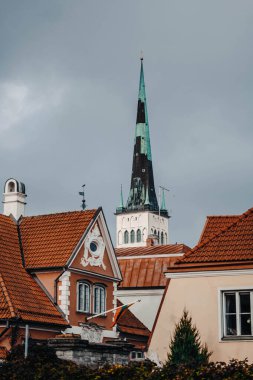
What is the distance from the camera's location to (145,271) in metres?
50.7

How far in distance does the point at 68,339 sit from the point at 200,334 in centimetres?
704

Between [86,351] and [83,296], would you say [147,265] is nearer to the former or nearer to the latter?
[83,296]

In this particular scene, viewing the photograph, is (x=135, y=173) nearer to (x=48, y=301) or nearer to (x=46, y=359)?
(x=48, y=301)

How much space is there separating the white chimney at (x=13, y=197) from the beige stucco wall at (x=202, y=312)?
683 inches

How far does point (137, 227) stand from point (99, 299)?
138 m

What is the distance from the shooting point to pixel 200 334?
24.9 meters

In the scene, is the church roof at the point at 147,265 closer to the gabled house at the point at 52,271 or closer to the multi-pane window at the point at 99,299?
the gabled house at the point at 52,271

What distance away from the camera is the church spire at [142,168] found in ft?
551

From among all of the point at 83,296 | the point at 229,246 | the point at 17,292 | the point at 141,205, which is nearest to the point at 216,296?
the point at 229,246

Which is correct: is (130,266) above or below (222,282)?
above

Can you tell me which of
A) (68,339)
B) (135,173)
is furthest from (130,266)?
(135,173)

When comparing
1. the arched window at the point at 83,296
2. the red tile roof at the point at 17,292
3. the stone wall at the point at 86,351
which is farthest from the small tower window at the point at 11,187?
the stone wall at the point at 86,351

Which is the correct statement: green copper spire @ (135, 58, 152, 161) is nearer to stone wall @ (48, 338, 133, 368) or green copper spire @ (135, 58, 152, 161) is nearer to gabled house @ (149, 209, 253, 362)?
gabled house @ (149, 209, 253, 362)

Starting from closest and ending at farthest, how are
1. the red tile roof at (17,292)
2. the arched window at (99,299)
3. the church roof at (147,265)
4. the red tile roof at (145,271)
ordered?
the red tile roof at (17,292)
the arched window at (99,299)
the red tile roof at (145,271)
the church roof at (147,265)
